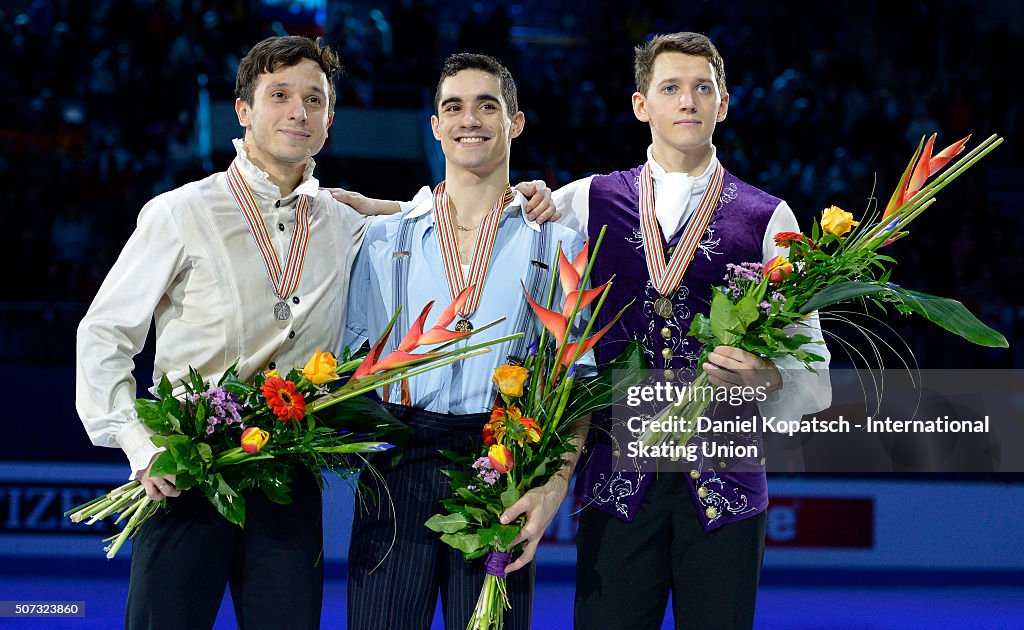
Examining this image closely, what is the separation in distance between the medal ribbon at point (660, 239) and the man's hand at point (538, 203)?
0.84ft

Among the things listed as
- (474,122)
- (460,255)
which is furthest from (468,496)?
(474,122)

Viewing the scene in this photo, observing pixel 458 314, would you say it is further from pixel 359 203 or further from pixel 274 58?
pixel 274 58

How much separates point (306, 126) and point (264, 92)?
15cm

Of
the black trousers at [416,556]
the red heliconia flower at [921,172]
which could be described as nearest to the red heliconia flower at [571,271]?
the black trousers at [416,556]

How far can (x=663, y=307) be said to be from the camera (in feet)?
9.98

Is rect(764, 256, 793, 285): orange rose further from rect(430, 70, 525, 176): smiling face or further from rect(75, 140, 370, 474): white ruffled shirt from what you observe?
rect(75, 140, 370, 474): white ruffled shirt

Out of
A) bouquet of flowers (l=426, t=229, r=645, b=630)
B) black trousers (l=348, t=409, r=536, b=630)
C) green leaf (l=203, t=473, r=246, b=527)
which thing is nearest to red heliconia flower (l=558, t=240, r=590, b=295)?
bouquet of flowers (l=426, t=229, r=645, b=630)

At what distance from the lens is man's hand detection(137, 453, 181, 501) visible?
2732 mm

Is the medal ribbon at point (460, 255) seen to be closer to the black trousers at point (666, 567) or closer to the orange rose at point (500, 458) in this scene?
the orange rose at point (500, 458)

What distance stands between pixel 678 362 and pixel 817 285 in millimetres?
452

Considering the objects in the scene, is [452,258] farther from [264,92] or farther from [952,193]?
[952,193]

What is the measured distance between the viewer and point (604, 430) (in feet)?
9.80

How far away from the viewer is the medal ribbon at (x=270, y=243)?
119 inches

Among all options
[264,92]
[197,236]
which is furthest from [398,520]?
[264,92]
